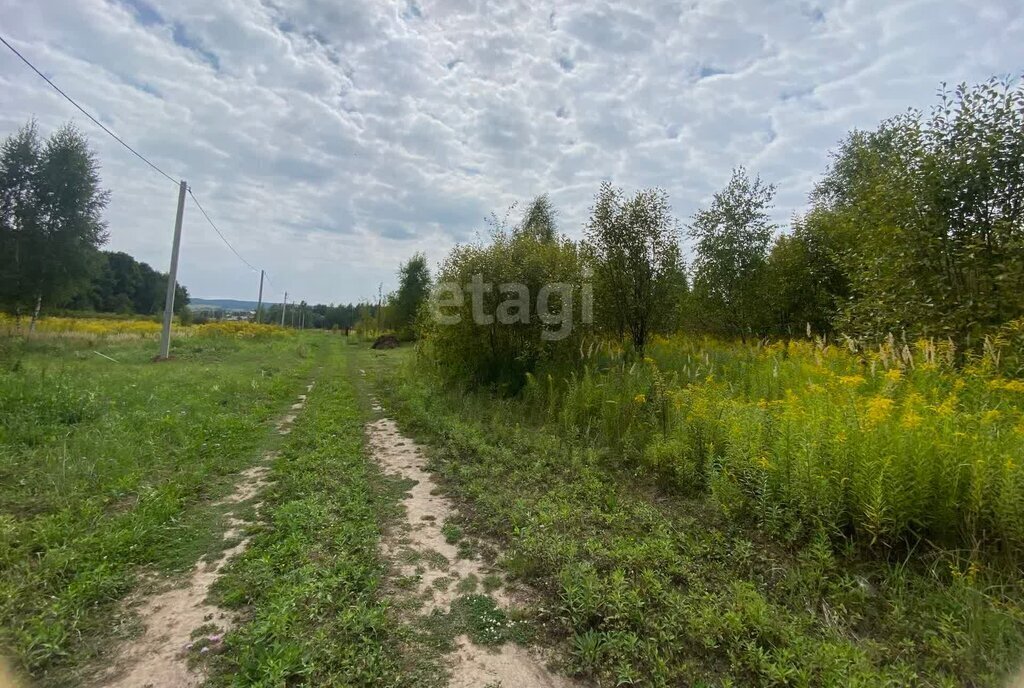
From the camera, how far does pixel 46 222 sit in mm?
17078

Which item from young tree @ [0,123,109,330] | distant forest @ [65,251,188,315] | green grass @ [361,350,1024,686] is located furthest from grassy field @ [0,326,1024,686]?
distant forest @ [65,251,188,315]

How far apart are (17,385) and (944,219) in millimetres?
13485

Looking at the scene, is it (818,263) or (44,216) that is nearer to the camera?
(818,263)

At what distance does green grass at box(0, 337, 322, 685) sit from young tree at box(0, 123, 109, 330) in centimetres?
1343

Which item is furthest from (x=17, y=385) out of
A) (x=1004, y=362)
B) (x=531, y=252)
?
(x=1004, y=362)

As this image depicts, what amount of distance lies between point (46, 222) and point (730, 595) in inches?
1017

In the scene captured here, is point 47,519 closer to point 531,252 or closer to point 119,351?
point 531,252

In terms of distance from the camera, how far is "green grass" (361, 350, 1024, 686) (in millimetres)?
1913

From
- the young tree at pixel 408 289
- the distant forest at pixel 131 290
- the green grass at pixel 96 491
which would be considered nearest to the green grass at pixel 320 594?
the green grass at pixel 96 491

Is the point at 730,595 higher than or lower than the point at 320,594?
higher

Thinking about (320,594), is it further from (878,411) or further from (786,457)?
(878,411)

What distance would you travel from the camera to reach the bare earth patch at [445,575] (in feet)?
6.65

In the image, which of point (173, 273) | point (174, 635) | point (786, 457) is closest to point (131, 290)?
point (173, 273)

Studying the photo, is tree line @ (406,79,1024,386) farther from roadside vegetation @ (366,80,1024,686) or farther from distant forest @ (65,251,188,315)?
distant forest @ (65,251,188,315)
